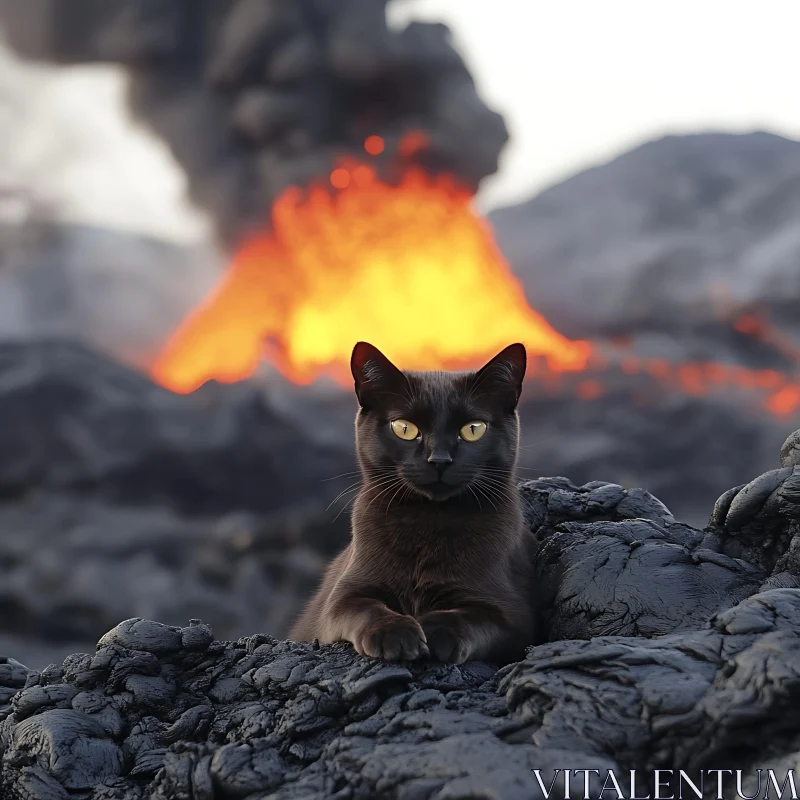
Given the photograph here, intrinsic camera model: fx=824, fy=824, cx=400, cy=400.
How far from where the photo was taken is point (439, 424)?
11.1ft

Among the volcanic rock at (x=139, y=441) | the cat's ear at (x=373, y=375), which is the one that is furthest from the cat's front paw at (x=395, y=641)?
the volcanic rock at (x=139, y=441)

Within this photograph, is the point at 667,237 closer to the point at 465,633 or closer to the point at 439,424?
the point at 439,424

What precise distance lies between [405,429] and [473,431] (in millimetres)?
286

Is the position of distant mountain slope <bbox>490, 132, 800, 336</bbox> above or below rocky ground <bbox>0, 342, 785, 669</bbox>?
above

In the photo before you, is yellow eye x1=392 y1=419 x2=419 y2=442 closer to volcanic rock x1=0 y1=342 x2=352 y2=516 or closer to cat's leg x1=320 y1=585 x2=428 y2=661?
cat's leg x1=320 y1=585 x2=428 y2=661

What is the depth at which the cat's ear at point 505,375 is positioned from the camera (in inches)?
139

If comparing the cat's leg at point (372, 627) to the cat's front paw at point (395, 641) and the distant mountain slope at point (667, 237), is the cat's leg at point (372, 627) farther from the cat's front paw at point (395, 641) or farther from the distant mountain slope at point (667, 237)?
the distant mountain slope at point (667, 237)

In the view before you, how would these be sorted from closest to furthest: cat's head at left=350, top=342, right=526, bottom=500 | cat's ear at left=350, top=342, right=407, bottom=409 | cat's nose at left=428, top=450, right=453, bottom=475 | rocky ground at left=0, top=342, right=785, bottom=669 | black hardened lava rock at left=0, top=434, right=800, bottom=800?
black hardened lava rock at left=0, top=434, right=800, bottom=800, cat's nose at left=428, top=450, right=453, bottom=475, cat's head at left=350, top=342, right=526, bottom=500, cat's ear at left=350, top=342, right=407, bottom=409, rocky ground at left=0, top=342, right=785, bottom=669

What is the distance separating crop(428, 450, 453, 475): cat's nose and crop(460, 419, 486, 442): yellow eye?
0.18 meters

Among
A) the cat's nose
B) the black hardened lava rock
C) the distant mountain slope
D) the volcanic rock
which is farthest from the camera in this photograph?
the distant mountain slope

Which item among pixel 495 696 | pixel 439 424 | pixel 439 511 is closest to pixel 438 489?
pixel 439 511

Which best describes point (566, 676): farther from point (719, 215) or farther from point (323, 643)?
point (719, 215)

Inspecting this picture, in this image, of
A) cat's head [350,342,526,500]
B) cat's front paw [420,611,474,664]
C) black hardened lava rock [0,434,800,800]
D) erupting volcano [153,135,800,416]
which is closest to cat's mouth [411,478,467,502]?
cat's head [350,342,526,500]

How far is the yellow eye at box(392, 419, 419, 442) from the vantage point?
342 cm
